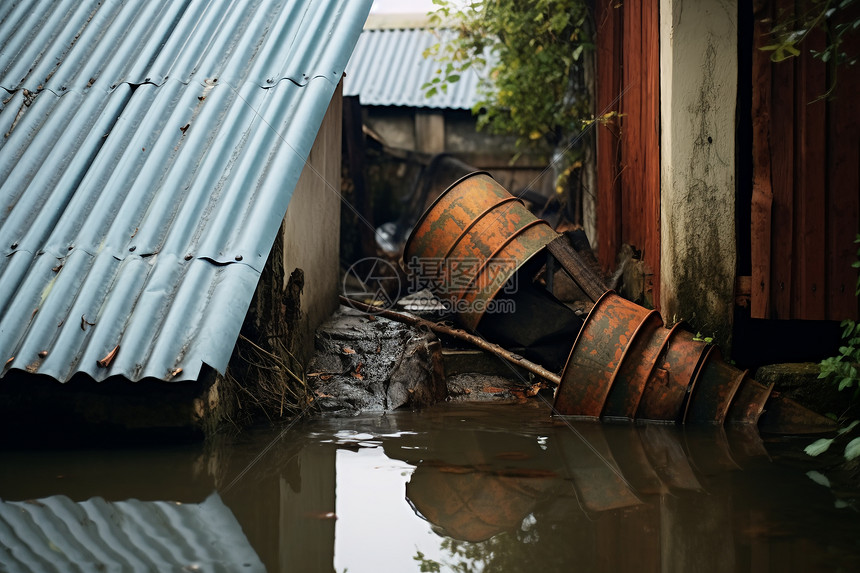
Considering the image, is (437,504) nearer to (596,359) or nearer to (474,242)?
(596,359)

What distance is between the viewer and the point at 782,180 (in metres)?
4.20

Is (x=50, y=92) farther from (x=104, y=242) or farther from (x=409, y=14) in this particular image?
(x=409, y=14)

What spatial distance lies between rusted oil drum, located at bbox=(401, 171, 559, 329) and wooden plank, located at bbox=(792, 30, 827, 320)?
1.59m

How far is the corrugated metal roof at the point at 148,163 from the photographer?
3371 millimetres

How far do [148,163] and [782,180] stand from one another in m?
3.67

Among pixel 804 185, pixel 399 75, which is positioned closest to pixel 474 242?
pixel 804 185

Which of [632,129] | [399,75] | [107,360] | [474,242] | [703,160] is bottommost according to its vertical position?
[107,360]

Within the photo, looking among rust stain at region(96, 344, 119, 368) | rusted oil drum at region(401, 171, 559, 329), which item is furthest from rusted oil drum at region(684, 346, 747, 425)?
rust stain at region(96, 344, 119, 368)

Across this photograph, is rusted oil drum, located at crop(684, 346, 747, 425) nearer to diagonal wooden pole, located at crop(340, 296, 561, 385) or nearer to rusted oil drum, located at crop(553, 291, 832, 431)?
rusted oil drum, located at crop(553, 291, 832, 431)

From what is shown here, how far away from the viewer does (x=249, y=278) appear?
3.49m

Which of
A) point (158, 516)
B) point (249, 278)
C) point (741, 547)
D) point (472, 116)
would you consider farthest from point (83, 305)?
point (472, 116)

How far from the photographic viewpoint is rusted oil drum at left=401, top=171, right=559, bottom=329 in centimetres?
489

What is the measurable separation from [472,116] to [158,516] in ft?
32.2

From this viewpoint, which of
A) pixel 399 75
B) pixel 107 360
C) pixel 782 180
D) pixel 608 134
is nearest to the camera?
pixel 107 360
